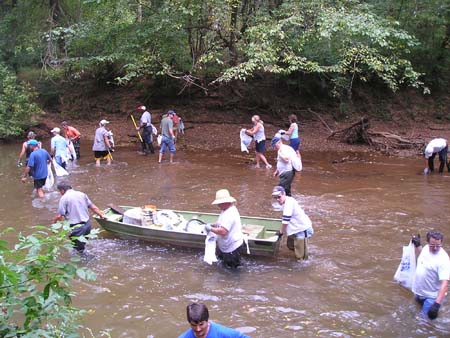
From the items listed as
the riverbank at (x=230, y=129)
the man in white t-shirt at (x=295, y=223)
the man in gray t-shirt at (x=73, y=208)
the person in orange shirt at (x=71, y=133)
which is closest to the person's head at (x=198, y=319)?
the man in white t-shirt at (x=295, y=223)

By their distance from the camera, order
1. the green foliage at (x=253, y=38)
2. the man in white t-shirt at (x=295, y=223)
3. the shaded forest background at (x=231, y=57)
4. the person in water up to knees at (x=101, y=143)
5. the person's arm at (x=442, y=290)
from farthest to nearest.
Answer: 1. the shaded forest background at (x=231, y=57)
2. the green foliage at (x=253, y=38)
3. the person in water up to knees at (x=101, y=143)
4. the man in white t-shirt at (x=295, y=223)
5. the person's arm at (x=442, y=290)

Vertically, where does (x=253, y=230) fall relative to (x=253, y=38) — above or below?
below

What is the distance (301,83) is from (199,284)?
16456mm

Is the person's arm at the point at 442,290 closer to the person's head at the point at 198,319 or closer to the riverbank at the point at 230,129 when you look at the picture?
the person's head at the point at 198,319

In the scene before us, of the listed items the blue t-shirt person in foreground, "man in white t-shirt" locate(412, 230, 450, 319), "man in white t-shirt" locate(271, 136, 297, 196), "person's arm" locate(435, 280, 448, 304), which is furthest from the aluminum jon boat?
the blue t-shirt person in foreground

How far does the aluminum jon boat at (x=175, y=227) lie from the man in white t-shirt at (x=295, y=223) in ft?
1.20

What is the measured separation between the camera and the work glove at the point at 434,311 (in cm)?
629

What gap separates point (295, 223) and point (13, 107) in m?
17.9

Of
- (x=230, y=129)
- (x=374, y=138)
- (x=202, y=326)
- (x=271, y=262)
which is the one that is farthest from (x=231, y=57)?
(x=202, y=326)

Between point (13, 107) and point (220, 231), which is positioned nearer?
point (220, 231)

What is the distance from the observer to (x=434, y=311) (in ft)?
20.9

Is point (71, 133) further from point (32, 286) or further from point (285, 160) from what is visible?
point (32, 286)

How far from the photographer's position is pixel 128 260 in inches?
359

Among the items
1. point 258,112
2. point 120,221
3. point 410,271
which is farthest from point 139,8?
point 410,271
